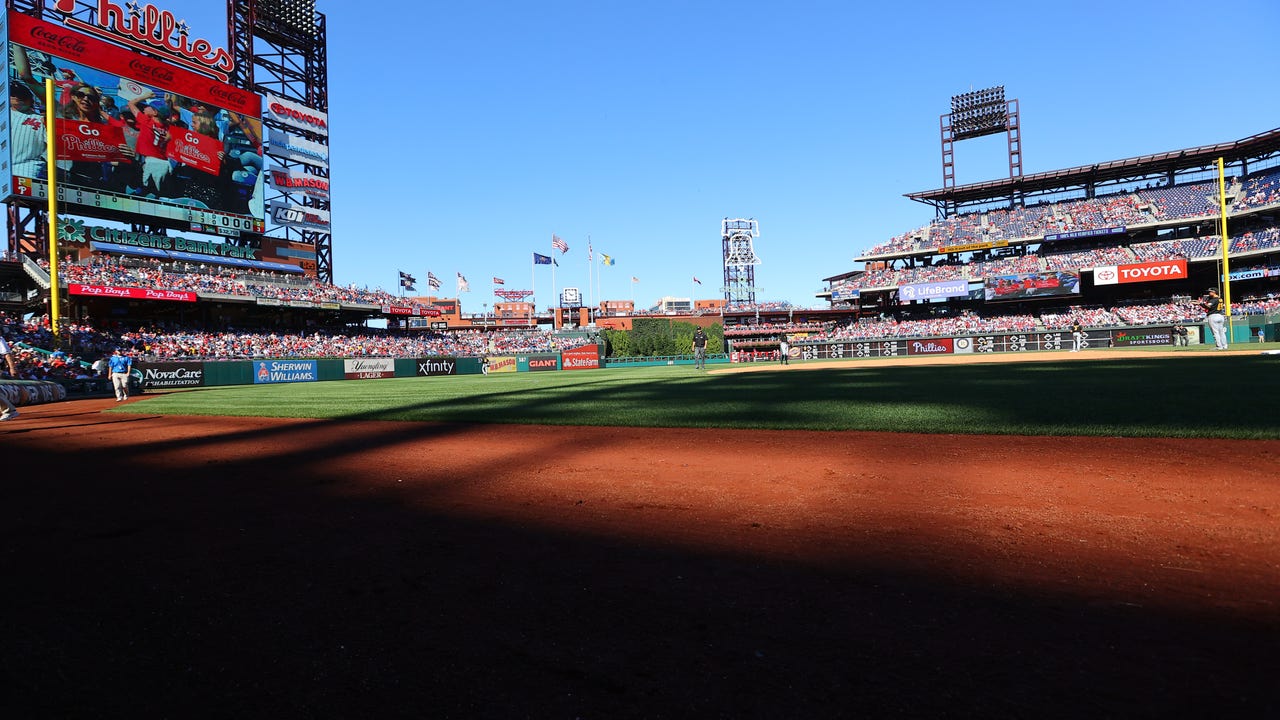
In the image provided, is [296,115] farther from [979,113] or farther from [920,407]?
[979,113]

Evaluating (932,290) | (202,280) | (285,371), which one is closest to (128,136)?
(202,280)

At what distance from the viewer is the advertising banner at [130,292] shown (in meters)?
32.7

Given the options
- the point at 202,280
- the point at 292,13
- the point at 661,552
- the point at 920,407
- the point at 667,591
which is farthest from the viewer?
the point at 292,13

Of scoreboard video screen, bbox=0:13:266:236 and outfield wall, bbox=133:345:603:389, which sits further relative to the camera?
scoreboard video screen, bbox=0:13:266:236

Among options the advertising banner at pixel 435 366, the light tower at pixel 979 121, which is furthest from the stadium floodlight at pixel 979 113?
the advertising banner at pixel 435 366

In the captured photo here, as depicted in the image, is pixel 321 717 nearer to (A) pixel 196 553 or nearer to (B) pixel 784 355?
(A) pixel 196 553

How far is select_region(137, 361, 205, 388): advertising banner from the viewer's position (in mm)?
25875

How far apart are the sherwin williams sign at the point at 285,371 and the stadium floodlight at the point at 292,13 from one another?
30277 mm

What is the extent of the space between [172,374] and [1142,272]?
183 feet

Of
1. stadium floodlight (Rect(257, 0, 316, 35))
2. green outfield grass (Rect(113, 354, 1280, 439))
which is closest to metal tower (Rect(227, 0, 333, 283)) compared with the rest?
stadium floodlight (Rect(257, 0, 316, 35))

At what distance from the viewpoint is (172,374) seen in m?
26.9

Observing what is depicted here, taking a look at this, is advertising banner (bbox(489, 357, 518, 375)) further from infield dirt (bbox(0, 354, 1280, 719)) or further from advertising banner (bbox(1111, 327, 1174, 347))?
advertising banner (bbox(1111, 327, 1174, 347))

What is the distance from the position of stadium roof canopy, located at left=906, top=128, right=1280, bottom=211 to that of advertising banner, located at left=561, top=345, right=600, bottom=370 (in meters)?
33.7

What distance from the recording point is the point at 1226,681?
178 centimetres
